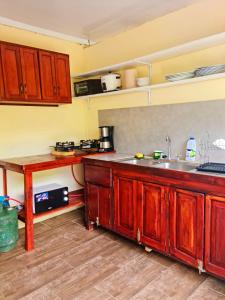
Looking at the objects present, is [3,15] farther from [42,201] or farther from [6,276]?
[6,276]

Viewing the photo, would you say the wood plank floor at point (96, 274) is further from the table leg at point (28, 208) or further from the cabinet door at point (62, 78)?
the cabinet door at point (62, 78)

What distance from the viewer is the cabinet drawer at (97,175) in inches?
102

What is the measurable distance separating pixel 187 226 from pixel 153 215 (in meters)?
0.34

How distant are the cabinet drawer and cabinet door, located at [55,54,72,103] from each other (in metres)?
0.97

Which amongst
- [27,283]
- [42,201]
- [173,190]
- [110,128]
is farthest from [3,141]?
[173,190]

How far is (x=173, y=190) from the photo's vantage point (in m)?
2.03

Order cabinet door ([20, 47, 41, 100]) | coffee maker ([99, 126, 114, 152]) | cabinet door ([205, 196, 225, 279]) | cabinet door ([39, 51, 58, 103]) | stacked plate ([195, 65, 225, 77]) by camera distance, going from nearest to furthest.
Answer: cabinet door ([205, 196, 225, 279]) < stacked plate ([195, 65, 225, 77]) < cabinet door ([20, 47, 41, 100]) < cabinet door ([39, 51, 58, 103]) < coffee maker ([99, 126, 114, 152])

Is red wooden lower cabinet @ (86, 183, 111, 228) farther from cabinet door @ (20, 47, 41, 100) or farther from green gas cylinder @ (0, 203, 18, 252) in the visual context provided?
cabinet door @ (20, 47, 41, 100)

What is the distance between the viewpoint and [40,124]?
318 cm

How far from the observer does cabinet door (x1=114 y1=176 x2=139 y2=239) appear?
2.36 metres

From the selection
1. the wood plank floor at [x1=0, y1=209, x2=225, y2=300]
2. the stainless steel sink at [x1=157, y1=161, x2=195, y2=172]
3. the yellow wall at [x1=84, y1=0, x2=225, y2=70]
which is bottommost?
the wood plank floor at [x1=0, y1=209, x2=225, y2=300]

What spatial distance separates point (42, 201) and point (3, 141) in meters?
0.86

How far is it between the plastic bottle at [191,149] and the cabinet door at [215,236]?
701 millimetres

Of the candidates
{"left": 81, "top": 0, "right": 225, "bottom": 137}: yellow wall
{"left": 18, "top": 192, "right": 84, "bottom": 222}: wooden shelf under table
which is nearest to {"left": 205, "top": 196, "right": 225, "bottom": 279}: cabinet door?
{"left": 81, "top": 0, "right": 225, "bottom": 137}: yellow wall
